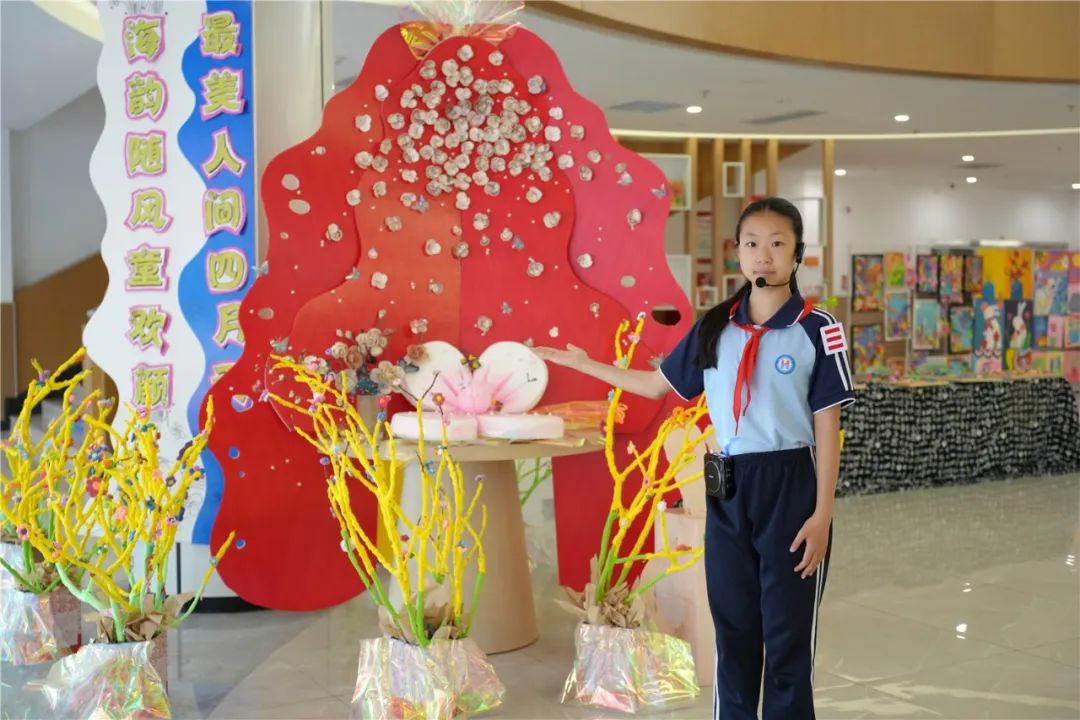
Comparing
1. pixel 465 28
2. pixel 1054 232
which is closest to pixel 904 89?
pixel 465 28

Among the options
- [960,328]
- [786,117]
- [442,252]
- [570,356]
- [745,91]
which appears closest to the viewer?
[570,356]

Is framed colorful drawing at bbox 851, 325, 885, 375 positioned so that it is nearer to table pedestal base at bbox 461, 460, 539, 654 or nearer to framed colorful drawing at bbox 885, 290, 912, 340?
framed colorful drawing at bbox 885, 290, 912, 340

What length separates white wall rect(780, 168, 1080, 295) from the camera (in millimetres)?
15055

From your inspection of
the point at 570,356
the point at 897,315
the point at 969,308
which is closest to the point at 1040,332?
the point at 969,308

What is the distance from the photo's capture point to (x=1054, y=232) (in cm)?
1745

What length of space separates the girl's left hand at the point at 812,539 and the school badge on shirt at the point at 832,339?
33 centimetres

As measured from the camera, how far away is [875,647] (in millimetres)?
3768

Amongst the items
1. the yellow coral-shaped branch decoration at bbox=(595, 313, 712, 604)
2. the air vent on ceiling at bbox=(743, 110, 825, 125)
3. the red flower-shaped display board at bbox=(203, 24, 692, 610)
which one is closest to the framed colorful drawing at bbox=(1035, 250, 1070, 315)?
the air vent on ceiling at bbox=(743, 110, 825, 125)

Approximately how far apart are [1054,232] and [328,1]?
50.9 feet

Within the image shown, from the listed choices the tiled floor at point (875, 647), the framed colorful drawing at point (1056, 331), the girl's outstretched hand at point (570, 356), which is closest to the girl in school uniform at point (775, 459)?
the girl's outstretched hand at point (570, 356)

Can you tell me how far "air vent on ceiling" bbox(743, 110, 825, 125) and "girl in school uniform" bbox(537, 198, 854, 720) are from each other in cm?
A: 776

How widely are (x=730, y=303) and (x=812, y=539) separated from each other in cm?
53

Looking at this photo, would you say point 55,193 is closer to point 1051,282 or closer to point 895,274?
point 895,274

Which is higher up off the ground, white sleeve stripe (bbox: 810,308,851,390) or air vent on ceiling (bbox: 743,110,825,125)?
air vent on ceiling (bbox: 743,110,825,125)
